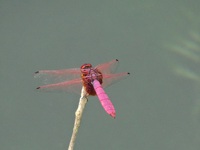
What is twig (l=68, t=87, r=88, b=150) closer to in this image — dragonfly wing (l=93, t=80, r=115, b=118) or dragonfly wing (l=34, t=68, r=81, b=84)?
dragonfly wing (l=93, t=80, r=115, b=118)

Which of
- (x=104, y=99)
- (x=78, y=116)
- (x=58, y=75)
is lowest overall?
(x=78, y=116)

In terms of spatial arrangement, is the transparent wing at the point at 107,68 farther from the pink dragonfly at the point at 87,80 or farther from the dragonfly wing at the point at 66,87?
the dragonfly wing at the point at 66,87

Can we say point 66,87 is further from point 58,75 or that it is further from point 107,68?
point 107,68

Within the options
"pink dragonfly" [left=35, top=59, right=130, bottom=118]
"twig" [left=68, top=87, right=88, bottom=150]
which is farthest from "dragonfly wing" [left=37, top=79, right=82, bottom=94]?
"twig" [left=68, top=87, right=88, bottom=150]

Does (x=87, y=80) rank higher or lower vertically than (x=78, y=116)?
higher

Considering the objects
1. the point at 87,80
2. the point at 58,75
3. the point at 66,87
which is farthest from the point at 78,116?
the point at 58,75

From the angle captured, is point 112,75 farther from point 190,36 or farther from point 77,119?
point 190,36
